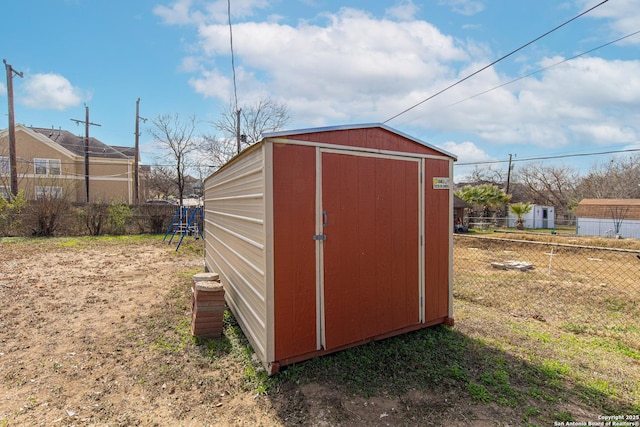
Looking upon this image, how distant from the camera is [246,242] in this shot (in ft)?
10.4

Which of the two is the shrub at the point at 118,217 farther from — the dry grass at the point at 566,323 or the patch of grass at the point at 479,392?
the patch of grass at the point at 479,392

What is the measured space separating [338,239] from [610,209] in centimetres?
2469

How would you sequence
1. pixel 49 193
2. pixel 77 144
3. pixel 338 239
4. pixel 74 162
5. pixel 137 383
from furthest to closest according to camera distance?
pixel 77 144, pixel 74 162, pixel 49 193, pixel 338 239, pixel 137 383


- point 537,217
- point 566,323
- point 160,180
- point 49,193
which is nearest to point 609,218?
point 537,217

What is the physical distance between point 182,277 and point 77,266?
290cm

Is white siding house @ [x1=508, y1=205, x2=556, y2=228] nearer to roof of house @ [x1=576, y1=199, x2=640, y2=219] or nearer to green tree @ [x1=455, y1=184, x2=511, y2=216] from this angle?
green tree @ [x1=455, y1=184, x2=511, y2=216]

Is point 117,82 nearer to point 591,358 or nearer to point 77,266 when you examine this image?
point 77,266

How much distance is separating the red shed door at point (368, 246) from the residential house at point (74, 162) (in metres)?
18.4

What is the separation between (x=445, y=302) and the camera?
3.52 m

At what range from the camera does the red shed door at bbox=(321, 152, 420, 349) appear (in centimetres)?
277

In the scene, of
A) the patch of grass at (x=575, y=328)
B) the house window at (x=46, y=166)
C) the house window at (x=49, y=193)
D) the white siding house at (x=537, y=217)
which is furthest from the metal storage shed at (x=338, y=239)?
the white siding house at (x=537, y=217)

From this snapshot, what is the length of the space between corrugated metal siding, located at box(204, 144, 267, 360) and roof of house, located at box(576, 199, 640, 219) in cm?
2423

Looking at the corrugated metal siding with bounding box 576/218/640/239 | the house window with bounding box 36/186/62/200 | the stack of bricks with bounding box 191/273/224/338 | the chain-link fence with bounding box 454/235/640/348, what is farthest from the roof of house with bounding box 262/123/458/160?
the corrugated metal siding with bounding box 576/218/640/239

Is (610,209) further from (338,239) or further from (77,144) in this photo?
(77,144)
